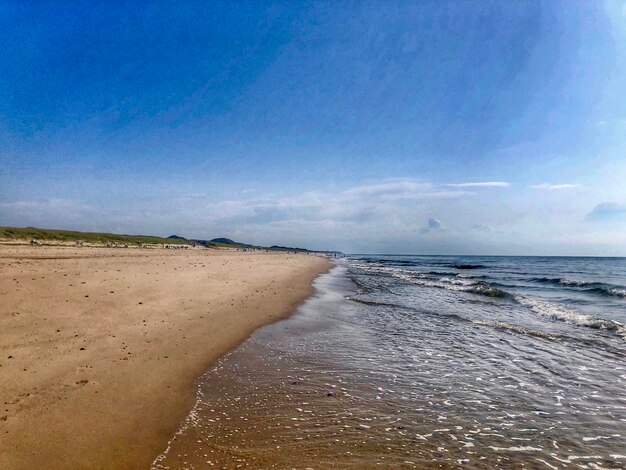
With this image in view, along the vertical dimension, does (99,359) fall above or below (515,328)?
above

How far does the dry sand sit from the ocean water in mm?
677

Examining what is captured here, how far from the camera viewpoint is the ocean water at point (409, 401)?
515 cm

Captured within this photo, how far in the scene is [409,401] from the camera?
6980mm

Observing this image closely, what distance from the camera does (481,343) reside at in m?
11.8

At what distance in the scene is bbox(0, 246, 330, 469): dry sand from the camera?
5000 millimetres

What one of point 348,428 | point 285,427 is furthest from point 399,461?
point 285,427

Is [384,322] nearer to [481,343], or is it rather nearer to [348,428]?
[481,343]

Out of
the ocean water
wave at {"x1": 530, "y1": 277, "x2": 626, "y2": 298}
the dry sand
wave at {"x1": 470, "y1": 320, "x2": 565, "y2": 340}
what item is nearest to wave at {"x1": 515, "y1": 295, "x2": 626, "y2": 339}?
the ocean water

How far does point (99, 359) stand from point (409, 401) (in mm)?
7007

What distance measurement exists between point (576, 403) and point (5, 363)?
1197cm

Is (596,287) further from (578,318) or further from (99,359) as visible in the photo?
(99,359)

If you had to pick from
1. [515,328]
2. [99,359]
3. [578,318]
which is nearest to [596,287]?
[578,318]

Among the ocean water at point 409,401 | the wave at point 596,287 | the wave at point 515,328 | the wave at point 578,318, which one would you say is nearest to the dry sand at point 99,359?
the ocean water at point 409,401

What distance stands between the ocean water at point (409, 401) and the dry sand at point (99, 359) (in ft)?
2.22
